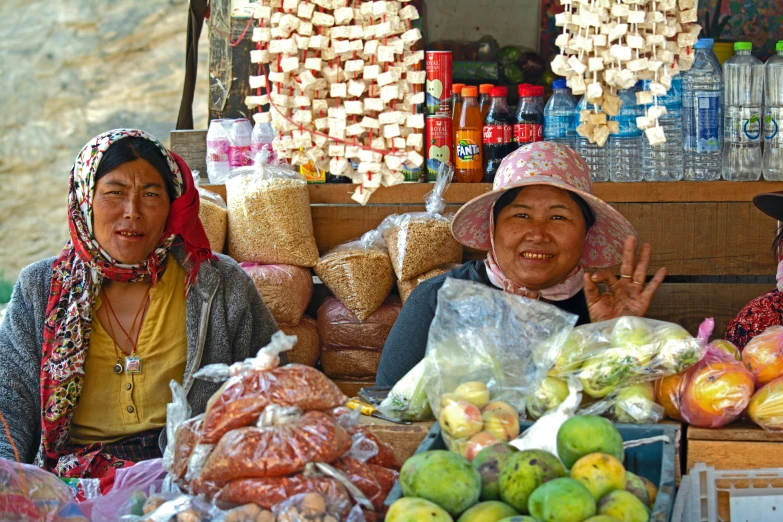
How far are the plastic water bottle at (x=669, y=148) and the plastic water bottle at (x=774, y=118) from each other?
0.28 meters

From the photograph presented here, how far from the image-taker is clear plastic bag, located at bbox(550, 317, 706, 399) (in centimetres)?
135

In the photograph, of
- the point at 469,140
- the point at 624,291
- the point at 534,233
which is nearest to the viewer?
the point at 624,291

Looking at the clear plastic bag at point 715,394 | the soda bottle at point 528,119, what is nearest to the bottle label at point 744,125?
the soda bottle at point 528,119

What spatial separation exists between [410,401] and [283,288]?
139 centimetres

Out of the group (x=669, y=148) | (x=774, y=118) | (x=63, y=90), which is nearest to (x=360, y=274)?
(x=669, y=148)

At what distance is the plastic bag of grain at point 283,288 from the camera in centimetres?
279

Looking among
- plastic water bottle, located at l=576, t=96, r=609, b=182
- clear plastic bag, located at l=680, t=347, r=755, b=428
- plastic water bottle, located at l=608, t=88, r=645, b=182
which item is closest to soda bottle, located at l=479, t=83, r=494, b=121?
plastic water bottle, located at l=576, t=96, r=609, b=182

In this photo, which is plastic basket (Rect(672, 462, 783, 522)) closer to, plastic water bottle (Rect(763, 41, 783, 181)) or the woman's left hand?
the woman's left hand

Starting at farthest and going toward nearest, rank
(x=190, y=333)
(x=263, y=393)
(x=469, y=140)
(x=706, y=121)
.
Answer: (x=469, y=140) < (x=706, y=121) < (x=190, y=333) < (x=263, y=393)

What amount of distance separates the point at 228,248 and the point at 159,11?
6.66m

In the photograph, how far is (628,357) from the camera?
53.6 inches

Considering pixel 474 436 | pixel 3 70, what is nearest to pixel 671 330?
pixel 474 436

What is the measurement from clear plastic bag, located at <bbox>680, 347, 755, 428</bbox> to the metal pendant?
56.1 inches

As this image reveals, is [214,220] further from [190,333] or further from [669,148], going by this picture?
[669,148]
